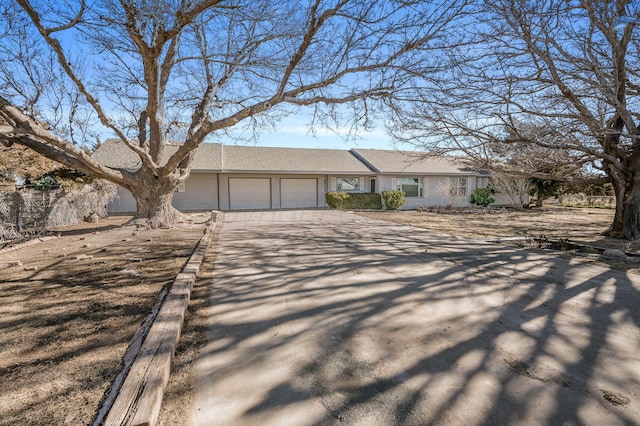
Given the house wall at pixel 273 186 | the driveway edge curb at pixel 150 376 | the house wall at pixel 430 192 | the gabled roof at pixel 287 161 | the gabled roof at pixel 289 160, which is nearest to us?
the driveway edge curb at pixel 150 376

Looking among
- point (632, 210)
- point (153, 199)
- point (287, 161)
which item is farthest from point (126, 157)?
point (632, 210)

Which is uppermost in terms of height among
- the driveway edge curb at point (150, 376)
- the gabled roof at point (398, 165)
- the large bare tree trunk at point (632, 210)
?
the gabled roof at point (398, 165)

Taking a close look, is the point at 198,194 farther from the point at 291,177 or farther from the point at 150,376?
the point at 150,376

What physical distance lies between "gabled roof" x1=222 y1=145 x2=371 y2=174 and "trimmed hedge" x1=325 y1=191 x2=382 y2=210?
151cm

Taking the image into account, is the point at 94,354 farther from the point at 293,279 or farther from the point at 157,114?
the point at 157,114

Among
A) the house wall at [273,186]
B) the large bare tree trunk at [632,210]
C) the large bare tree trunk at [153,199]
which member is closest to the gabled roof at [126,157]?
the house wall at [273,186]

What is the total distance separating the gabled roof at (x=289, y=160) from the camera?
1891 cm

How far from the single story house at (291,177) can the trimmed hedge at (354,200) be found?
123cm

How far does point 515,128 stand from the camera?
7828 mm

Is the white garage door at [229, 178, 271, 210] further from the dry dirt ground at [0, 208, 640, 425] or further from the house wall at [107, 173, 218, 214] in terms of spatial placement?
the dry dirt ground at [0, 208, 640, 425]

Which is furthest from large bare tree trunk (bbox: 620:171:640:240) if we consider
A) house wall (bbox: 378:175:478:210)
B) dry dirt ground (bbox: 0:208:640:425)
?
house wall (bbox: 378:175:478:210)

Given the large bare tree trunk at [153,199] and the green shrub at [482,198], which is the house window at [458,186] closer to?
the green shrub at [482,198]

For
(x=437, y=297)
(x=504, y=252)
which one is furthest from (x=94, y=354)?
(x=504, y=252)

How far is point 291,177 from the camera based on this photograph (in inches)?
804
